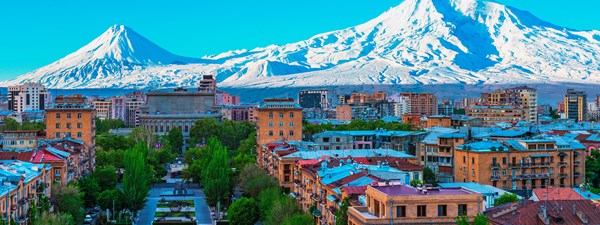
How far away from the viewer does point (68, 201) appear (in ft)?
151

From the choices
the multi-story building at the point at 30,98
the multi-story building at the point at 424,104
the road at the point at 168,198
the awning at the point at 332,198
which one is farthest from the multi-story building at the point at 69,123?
the multi-story building at the point at 30,98

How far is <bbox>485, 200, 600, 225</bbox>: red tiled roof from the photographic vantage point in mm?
28578

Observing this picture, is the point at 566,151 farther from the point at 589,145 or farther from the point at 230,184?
the point at 230,184

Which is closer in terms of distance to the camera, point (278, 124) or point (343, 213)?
point (343, 213)

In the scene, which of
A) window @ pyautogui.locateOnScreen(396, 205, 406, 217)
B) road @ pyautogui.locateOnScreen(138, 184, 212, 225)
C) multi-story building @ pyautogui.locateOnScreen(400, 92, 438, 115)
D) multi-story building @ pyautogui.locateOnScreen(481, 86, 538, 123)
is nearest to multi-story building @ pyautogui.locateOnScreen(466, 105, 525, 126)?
multi-story building @ pyautogui.locateOnScreen(481, 86, 538, 123)

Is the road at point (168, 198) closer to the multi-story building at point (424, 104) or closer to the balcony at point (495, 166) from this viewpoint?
the balcony at point (495, 166)

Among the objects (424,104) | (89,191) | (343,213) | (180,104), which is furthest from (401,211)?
(424,104)

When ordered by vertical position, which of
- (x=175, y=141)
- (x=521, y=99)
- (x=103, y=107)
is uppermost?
(x=521, y=99)

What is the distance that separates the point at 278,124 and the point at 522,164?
2550 centimetres

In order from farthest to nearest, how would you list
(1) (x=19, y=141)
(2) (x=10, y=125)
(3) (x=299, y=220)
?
(2) (x=10, y=125), (1) (x=19, y=141), (3) (x=299, y=220)

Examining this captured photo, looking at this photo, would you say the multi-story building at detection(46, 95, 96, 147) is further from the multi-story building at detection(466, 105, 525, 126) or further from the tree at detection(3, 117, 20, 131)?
the multi-story building at detection(466, 105, 525, 126)

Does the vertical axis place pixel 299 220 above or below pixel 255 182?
below

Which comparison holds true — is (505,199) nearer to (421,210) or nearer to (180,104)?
(421,210)

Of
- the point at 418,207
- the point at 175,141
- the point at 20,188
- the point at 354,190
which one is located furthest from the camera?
the point at 175,141
